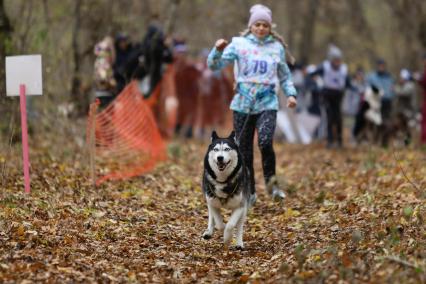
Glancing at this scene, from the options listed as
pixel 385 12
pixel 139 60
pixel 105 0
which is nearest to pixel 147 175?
pixel 139 60

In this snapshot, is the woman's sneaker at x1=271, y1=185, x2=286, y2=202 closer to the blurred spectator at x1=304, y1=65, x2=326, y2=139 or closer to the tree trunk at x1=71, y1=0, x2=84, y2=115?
the tree trunk at x1=71, y1=0, x2=84, y2=115

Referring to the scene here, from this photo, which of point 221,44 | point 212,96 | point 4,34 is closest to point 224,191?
point 221,44

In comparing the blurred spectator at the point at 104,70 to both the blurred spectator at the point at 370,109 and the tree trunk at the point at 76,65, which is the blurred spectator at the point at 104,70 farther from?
the blurred spectator at the point at 370,109

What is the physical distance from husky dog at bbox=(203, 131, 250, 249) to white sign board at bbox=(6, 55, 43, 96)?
2408 millimetres

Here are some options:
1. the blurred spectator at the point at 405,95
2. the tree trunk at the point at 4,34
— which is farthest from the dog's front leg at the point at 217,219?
the blurred spectator at the point at 405,95

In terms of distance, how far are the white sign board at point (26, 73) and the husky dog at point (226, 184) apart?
2.41 m

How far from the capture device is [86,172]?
11977mm

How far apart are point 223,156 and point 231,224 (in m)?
0.65

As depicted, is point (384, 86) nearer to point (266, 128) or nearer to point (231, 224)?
point (266, 128)

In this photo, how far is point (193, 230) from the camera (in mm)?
9133

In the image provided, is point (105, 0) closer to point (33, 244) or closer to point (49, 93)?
point (49, 93)

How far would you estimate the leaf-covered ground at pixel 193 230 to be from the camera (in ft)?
21.8

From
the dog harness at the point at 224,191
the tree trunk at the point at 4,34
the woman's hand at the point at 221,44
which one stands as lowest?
the dog harness at the point at 224,191

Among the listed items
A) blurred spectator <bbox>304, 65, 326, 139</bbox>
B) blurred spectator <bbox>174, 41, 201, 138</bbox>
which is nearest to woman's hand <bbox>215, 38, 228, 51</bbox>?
blurred spectator <bbox>174, 41, 201, 138</bbox>
